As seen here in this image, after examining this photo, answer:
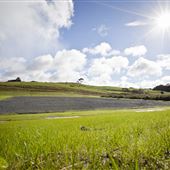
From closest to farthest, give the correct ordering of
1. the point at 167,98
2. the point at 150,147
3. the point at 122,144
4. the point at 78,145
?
the point at 150,147
the point at 122,144
the point at 78,145
the point at 167,98

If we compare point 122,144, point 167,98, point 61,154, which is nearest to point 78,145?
point 61,154

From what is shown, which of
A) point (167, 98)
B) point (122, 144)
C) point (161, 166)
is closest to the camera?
point (161, 166)

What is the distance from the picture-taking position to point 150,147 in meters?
4.86

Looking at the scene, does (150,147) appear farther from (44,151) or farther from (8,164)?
(8,164)

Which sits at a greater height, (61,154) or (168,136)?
(168,136)

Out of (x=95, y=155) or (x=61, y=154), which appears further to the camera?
(x=61, y=154)

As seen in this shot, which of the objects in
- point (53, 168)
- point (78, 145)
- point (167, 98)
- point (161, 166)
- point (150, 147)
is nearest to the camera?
point (161, 166)

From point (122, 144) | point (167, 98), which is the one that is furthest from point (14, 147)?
point (167, 98)

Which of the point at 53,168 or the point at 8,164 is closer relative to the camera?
the point at 53,168

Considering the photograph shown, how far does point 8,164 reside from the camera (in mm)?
4996

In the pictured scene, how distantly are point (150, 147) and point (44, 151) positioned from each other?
2079 millimetres

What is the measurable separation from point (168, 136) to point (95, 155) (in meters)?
1.66

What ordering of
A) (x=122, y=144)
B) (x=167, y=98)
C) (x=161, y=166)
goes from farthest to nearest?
(x=167, y=98) → (x=122, y=144) → (x=161, y=166)

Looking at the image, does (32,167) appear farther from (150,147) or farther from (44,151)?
(150,147)
